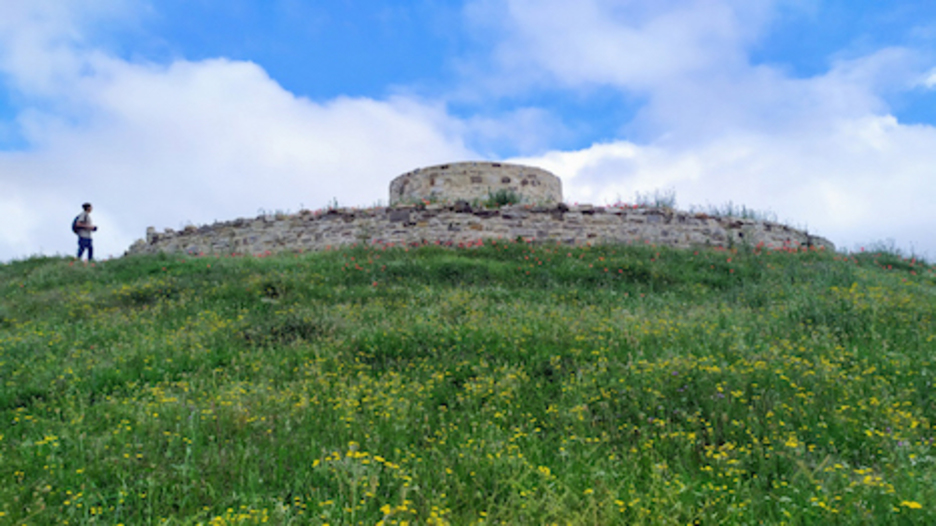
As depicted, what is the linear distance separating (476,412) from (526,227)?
1150cm

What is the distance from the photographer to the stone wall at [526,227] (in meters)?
15.6

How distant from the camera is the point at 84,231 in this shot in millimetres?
16562

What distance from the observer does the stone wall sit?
15.6m

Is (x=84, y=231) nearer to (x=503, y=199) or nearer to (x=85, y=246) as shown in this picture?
(x=85, y=246)

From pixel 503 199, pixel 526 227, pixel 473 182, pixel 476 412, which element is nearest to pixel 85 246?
pixel 473 182

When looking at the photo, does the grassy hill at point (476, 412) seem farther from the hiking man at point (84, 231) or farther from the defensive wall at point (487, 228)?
the hiking man at point (84, 231)

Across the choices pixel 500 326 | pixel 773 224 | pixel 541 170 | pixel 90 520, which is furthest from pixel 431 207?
pixel 90 520

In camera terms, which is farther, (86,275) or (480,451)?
(86,275)

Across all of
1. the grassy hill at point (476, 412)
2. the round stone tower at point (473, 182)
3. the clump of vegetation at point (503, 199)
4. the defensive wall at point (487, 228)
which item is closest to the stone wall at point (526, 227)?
the defensive wall at point (487, 228)

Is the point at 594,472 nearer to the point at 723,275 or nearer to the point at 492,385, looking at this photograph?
the point at 492,385

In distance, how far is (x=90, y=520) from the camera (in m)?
3.13

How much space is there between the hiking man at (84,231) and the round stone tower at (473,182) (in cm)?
952

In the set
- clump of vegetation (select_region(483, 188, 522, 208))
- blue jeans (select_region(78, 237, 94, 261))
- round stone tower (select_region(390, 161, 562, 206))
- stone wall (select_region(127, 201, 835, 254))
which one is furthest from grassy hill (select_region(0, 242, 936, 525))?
round stone tower (select_region(390, 161, 562, 206))

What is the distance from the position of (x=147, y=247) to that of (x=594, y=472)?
2106cm
